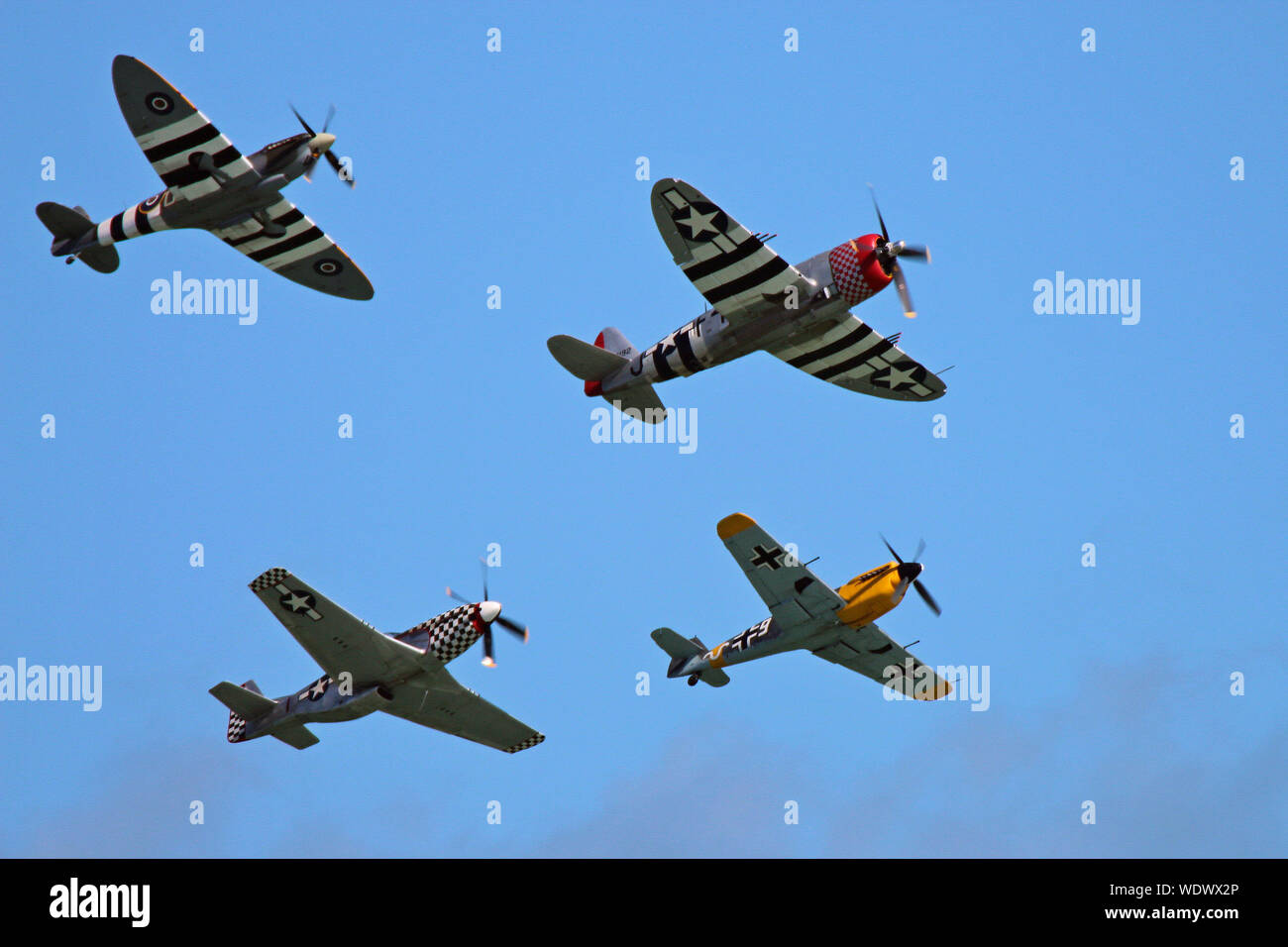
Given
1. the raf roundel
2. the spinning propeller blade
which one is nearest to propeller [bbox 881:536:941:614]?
the spinning propeller blade

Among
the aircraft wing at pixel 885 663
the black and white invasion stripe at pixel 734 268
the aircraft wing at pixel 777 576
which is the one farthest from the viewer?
the aircraft wing at pixel 885 663

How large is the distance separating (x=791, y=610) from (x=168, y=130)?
18411 millimetres

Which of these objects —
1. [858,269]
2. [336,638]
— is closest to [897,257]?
[858,269]

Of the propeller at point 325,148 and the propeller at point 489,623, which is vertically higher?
the propeller at point 325,148

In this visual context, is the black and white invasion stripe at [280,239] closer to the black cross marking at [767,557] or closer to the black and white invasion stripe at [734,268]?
the black and white invasion stripe at [734,268]

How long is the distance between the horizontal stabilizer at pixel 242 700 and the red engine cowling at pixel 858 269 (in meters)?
16.6

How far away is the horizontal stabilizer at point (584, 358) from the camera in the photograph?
130ft

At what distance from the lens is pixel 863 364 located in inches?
1639

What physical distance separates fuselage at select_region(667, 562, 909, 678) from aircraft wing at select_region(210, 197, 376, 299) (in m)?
13.3

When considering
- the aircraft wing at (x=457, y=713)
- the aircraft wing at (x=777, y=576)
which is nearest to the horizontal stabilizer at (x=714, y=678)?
the aircraft wing at (x=777, y=576)
